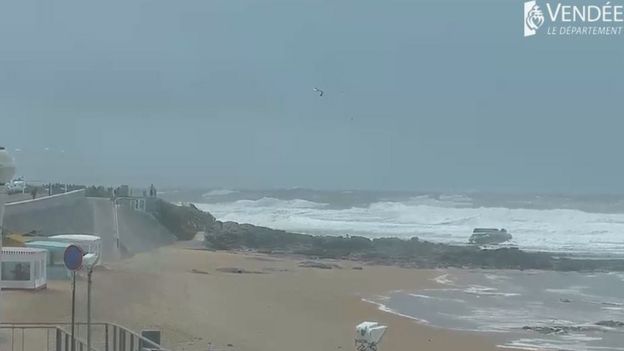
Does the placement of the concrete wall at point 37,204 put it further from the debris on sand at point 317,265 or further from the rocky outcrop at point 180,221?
the debris on sand at point 317,265

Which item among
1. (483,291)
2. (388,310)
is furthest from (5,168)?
(483,291)

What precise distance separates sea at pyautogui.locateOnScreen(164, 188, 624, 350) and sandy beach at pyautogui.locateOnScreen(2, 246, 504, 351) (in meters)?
1.22

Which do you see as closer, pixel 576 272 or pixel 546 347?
pixel 546 347

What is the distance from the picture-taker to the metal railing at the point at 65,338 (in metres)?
9.15

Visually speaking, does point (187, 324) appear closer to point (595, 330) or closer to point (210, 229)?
point (595, 330)

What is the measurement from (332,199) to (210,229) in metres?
52.3

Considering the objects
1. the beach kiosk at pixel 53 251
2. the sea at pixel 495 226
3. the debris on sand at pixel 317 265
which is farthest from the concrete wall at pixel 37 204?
the sea at pixel 495 226

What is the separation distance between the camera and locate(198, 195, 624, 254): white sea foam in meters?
54.5

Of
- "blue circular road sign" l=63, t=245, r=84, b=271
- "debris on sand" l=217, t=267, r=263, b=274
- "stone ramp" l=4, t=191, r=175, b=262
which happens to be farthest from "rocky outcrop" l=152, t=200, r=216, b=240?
"blue circular road sign" l=63, t=245, r=84, b=271

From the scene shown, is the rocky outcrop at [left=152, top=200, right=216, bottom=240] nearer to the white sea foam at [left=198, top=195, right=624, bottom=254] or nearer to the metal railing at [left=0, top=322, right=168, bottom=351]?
the white sea foam at [left=198, top=195, right=624, bottom=254]

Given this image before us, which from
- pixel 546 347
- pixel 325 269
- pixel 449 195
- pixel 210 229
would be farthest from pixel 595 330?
pixel 449 195

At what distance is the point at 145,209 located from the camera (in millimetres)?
46906

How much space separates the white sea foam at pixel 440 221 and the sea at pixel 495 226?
9cm

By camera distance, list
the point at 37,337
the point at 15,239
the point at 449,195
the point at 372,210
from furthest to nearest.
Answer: the point at 449,195 → the point at 372,210 → the point at 15,239 → the point at 37,337
